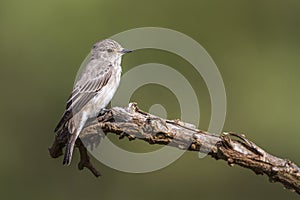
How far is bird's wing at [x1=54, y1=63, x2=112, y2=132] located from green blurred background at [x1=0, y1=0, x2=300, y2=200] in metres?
3.29

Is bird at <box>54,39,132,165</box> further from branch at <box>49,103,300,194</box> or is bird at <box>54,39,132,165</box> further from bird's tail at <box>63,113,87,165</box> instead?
branch at <box>49,103,300,194</box>

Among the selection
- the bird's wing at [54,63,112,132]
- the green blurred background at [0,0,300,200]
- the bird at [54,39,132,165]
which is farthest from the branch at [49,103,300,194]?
the green blurred background at [0,0,300,200]

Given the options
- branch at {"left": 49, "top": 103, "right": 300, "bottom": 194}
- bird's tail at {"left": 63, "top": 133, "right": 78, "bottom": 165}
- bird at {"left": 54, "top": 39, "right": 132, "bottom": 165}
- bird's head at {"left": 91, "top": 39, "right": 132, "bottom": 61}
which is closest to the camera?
branch at {"left": 49, "top": 103, "right": 300, "bottom": 194}

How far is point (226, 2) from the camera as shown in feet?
40.2

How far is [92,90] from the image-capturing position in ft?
23.0

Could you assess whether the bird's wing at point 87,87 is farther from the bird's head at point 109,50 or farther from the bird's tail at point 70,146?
the bird's tail at point 70,146

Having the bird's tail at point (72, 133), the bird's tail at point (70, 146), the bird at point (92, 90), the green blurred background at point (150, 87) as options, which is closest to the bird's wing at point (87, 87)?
the bird at point (92, 90)

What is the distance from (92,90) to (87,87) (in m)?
0.05

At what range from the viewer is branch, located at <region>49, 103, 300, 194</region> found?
18.2ft

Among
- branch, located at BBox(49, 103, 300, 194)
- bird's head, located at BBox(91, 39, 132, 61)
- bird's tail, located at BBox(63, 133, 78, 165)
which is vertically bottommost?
bird's tail, located at BBox(63, 133, 78, 165)

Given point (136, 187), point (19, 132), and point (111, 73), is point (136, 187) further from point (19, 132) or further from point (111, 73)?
point (111, 73)

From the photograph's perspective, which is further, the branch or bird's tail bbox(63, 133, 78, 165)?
bird's tail bbox(63, 133, 78, 165)

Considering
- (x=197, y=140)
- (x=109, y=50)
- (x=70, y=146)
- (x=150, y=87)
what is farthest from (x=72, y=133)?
(x=150, y=87)

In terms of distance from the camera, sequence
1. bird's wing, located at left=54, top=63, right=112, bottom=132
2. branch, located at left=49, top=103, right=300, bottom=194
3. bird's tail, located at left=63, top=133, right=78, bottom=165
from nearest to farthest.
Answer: branch, located at left=49, top=103, right=300, bottom=194
bird's tail, located at left=63, top=133, right=78, bottom=165
bird's wing, located at left=54, top=63, right=112, bottom=132
